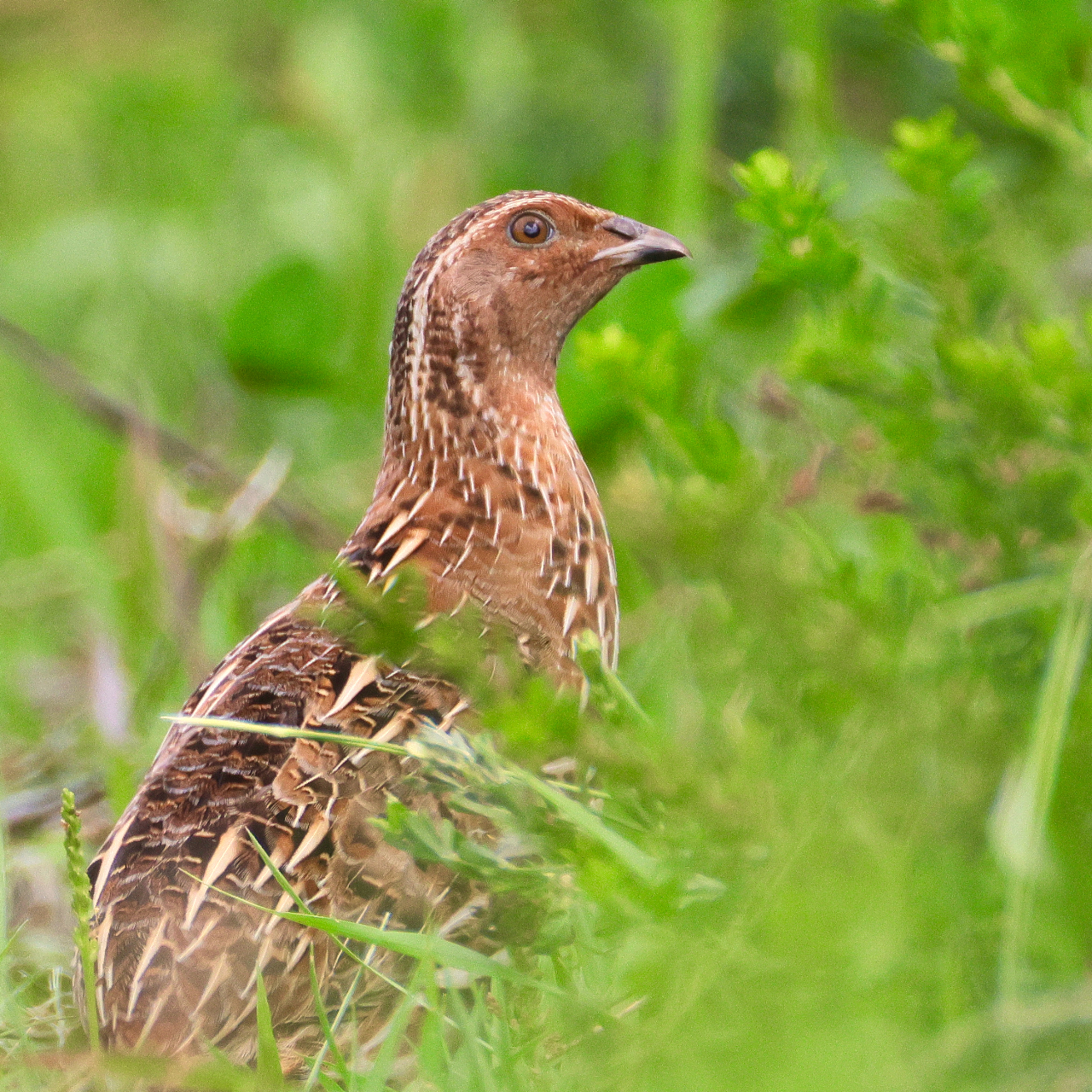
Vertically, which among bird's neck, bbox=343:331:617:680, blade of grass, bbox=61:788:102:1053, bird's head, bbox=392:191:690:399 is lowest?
blade of grass, bbox=61:788:102:1053

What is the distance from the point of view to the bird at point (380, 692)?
199 cm

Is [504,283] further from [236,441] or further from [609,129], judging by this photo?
[609,129]

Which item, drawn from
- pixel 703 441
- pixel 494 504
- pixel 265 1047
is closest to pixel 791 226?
pixel 703 441

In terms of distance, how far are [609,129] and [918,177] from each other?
3.85m

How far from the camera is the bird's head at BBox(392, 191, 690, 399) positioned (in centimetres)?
271

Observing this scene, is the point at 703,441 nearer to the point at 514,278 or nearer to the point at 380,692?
the point at 380,692

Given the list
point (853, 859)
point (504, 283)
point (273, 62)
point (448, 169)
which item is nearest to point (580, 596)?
point (504, 283)

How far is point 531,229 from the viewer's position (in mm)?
2777

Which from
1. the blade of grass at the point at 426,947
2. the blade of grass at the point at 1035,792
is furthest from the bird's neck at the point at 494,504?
the blade of grass at the point at 1035,792

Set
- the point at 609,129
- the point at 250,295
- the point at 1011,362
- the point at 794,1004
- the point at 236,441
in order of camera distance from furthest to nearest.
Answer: the point at 609,129 < the point at 236,441 < the point at 250,295 < the point at 1011,362 < the point at 794,1004

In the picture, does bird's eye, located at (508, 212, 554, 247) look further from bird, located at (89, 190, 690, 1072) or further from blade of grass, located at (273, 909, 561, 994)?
blade of grass, located at (273, 909, 561, 994)

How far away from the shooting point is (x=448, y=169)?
573cm

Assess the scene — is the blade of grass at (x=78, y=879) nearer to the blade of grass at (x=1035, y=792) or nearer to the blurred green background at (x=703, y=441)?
the blurred green background at (x=703, y=441)

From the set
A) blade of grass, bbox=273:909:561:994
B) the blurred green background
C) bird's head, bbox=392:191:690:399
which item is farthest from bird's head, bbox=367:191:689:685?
blade of grass, bbox=273:909:561:994
